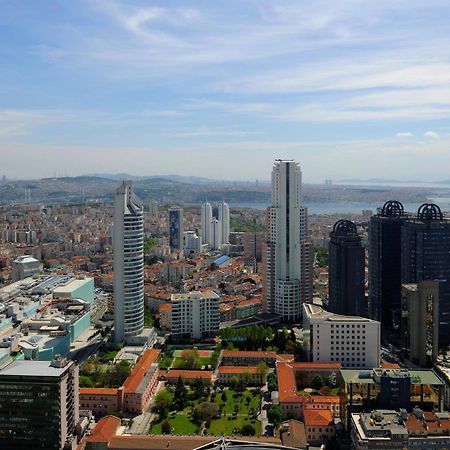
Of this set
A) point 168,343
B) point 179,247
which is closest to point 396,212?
point 168,343

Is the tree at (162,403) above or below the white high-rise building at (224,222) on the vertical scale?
below

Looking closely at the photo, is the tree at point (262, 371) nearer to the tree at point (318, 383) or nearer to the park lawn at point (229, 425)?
the tree at point (318, 383)

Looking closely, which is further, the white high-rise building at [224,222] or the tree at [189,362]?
the white high-rise building at [224,222]

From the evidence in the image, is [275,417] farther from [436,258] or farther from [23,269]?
[23,269]

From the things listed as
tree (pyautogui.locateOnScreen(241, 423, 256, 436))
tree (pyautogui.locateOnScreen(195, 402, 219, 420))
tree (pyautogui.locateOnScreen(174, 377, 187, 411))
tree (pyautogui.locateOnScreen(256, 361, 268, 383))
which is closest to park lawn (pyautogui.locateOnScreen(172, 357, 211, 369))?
tree (pyautogui.locateOnScreen(174, 377, 187, 411))

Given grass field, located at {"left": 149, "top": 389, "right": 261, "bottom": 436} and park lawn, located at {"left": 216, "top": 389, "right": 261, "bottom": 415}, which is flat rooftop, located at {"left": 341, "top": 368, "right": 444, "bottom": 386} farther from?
park lawn, located at {"left": 216, "top": 389, "right": 261, "bottom": 415}

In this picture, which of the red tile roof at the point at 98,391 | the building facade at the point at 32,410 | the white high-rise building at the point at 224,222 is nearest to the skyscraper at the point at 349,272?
the red tile roof at the point at 98,391
